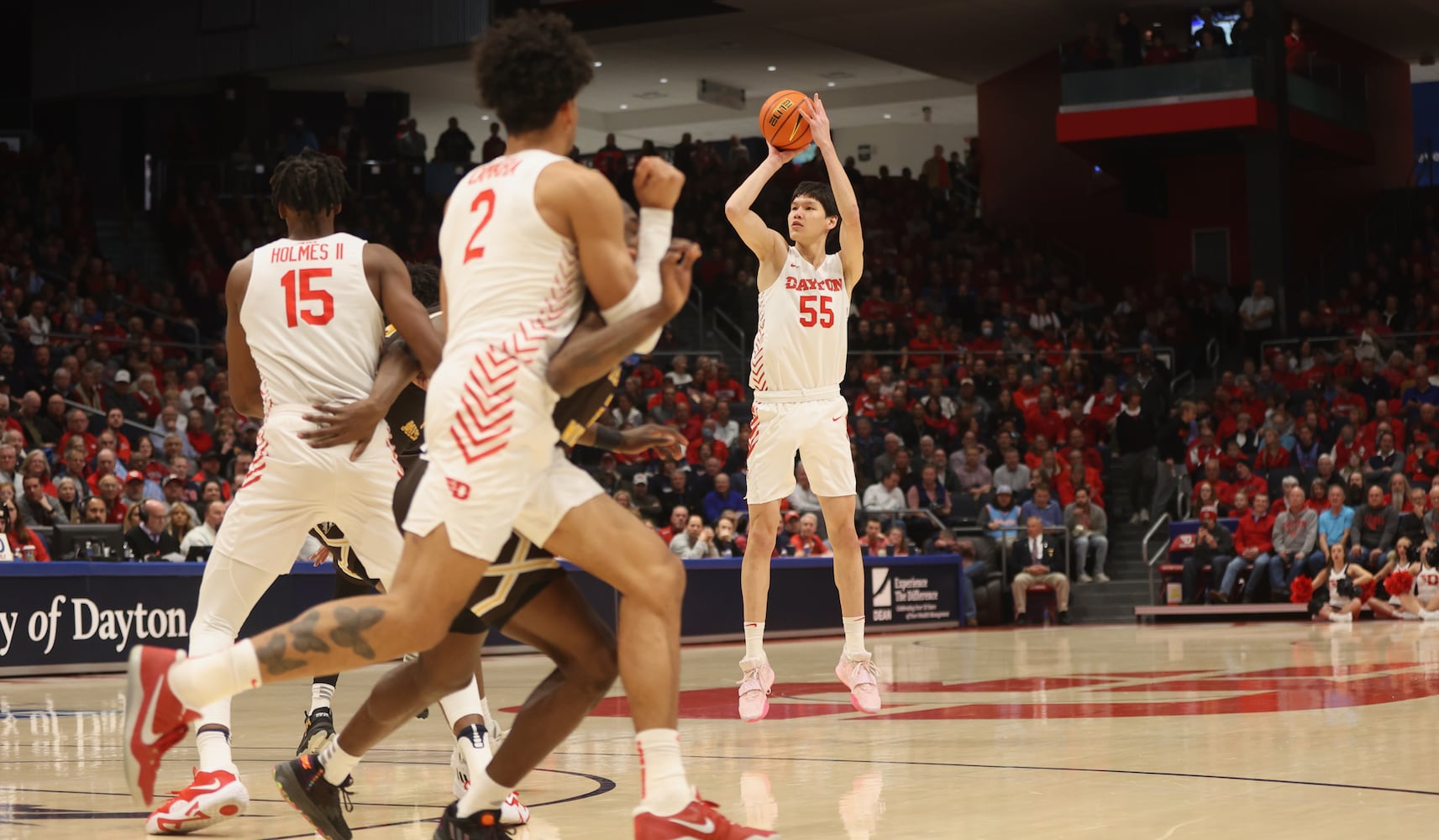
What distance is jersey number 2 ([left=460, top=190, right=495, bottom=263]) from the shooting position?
410 cm

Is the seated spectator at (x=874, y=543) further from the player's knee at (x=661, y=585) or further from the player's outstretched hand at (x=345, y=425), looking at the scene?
the player's knee at (x=661, y=585)

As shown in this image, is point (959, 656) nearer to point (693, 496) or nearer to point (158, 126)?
point (693, 496)

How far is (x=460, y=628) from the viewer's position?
4391 millimetres

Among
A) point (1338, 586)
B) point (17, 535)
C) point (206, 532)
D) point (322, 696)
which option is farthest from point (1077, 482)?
point (322, 696)

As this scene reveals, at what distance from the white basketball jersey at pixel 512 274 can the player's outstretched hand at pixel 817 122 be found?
3891mm

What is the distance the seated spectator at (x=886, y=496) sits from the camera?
69.4ft

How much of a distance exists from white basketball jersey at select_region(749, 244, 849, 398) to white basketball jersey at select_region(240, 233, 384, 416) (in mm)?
3298

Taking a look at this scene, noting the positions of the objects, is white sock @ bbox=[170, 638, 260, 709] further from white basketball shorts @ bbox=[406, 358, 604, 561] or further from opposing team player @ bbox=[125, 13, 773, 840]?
white basketball shorts @ bbox=[406, 358, 604, 561]

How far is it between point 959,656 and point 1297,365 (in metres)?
14.1

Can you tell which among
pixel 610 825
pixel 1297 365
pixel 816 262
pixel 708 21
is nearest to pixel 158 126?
pixel 708 21

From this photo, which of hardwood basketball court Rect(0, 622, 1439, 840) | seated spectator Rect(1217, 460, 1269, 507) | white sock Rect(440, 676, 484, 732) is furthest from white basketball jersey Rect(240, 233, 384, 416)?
seated spectator Rect(1217, 460, 1269, 507)

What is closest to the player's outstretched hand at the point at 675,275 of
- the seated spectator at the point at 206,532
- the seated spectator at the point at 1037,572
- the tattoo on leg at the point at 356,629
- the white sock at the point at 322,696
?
the tattoo on leg at the point at 356,629

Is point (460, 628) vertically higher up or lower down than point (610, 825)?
higher up

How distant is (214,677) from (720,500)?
16.1 metres
